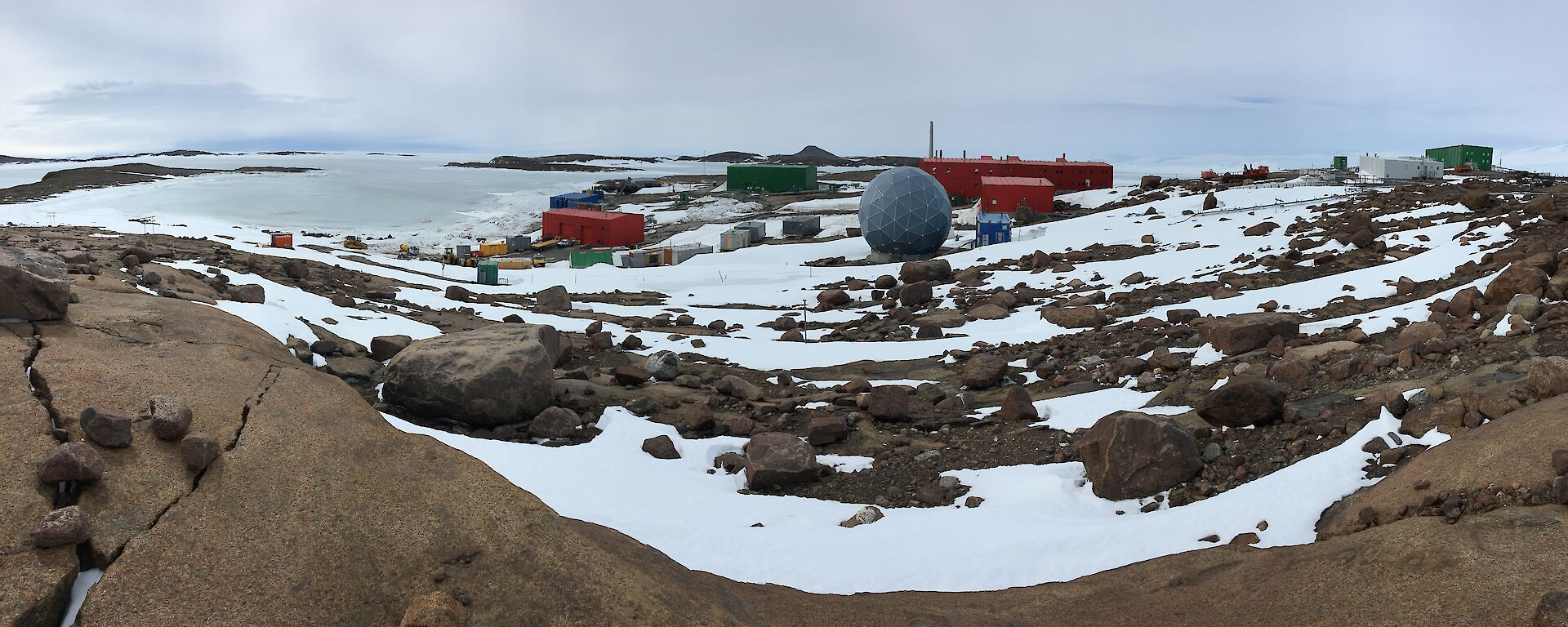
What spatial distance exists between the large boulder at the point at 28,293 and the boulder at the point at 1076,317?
14185 millimetres

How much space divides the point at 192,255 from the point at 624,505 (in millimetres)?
15266

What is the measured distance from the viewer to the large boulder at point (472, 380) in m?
10.5

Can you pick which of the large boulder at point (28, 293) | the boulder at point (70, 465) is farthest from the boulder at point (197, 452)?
the large boulder at point (28, 293)

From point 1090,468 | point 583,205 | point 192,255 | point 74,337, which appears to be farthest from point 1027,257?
point 583,205

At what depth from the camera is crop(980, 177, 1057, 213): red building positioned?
4322 cm

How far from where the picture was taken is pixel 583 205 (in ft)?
204

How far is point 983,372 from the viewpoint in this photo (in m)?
13.0

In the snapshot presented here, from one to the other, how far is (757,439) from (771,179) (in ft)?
256

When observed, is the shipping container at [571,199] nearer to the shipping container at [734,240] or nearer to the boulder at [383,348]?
the shipping container at [734,240]

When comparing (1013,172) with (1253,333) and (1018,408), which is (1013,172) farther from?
(1018,408)

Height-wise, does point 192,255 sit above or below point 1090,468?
above

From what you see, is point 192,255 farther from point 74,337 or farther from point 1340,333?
point 1340,333

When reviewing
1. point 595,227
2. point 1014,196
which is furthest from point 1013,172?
point 595,227

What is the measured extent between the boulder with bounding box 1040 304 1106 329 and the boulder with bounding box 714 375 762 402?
6436 mm
